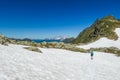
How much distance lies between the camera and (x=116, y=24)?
12250 cm

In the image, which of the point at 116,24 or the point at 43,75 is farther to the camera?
the point at 116,24

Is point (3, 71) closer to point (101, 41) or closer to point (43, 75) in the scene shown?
point (43, 75)

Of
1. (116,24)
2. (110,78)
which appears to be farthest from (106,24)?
(110,78)

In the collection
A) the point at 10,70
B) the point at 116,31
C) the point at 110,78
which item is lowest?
the point at 110,78

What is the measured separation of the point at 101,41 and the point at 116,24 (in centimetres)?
3258

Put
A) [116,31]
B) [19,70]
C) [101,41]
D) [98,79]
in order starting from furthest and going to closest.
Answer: [116,31]
[101,41]
[98,79]
[19,70]

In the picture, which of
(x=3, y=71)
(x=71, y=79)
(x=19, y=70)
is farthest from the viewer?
(x=71, y=79)

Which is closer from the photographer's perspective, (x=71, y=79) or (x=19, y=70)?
(x=19, y=70)

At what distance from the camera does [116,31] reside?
114125 millimetres

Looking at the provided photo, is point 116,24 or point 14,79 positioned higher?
point 116,24

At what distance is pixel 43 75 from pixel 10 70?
3.35 metres

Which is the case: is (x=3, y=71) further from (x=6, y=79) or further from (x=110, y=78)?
(x=110, y=78)

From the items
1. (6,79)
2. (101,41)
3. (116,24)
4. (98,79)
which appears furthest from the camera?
(116,24)

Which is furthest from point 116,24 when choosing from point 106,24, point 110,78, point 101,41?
point 110,78
